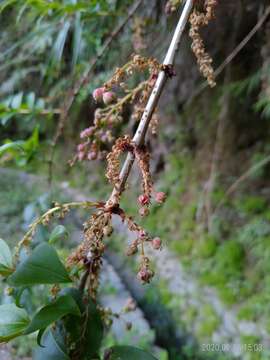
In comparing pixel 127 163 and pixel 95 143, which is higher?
pixel 95 143

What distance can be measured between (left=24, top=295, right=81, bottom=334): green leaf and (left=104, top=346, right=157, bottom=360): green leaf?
6cm

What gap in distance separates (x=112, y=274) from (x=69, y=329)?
218cm

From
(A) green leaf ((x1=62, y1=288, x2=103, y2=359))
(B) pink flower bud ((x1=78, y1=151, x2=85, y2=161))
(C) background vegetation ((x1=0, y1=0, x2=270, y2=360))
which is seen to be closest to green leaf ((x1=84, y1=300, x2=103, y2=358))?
(A) green leaf ((x1=62, y1=288, x2=103, y2=359))

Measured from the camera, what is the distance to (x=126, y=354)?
373 mm

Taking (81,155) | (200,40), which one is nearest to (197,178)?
(81,155)

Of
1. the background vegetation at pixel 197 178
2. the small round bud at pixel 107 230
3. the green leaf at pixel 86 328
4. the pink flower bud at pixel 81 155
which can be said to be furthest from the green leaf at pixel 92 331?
the background vegetation at pixel 197 178

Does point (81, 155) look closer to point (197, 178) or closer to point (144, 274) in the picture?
point (144, 274)

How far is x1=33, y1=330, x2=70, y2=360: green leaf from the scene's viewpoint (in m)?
0.35

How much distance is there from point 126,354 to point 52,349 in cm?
7

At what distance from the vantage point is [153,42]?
1.43m

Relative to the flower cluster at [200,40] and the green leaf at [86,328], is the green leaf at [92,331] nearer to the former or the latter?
the green leaf at [86,328]

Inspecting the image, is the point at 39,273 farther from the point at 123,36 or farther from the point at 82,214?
the point at 82,214

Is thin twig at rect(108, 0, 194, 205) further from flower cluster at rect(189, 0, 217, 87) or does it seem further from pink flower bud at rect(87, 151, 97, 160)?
pink flower bud at rect(87, 151, 97, 160)

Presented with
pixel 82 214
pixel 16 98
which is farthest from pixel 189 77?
pixel 16 98
